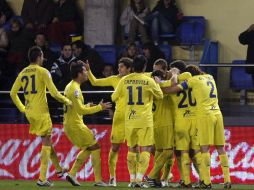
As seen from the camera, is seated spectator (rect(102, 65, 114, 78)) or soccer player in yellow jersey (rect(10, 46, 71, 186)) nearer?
soccer player in yellow jersey (rect(10, 46, 71, 186))

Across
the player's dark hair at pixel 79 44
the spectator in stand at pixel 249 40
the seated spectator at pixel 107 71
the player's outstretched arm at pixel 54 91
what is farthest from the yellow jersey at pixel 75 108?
the spectator in stand at pixel 249 40

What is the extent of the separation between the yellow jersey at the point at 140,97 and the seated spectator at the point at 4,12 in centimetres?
828

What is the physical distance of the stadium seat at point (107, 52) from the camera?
24031mm

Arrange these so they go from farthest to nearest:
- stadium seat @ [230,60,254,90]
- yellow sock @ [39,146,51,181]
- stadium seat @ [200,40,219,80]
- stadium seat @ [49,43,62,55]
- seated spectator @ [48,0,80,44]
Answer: seated spectator @ [48,0,80,44], stadium seat @ [49,43,62,55], stadium seat @ [200,40,219,80], stadium seat @ [230,60,254,90], yellow sock @ [39,146,51,181]

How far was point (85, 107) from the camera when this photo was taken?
734 inches

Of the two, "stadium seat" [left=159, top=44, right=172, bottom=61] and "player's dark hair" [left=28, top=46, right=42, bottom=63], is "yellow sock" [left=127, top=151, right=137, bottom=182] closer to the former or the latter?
"player's dark hair" [left=28, top=46, right=42, bottom=63]

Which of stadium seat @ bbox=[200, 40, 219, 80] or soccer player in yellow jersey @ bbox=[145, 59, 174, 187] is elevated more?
stadium seat @ bbox=[200, 40, 219, 80]

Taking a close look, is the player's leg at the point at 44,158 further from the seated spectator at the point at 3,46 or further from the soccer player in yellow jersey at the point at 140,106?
the seated spectator at the point at 3,46

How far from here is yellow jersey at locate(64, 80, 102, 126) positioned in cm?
1858

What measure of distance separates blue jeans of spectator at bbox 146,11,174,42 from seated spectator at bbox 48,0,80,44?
5.81 feet

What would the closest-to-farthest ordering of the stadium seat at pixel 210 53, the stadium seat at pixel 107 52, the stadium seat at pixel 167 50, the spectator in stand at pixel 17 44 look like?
the stadium seat at pixel 210 53 < the stadium seat at pixel 107 52 < the stadium seat at pixel 167 50 < the spectator in stand at pixel 17 44

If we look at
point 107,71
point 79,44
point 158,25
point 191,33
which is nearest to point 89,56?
point 79,44

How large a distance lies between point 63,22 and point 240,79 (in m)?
4.55

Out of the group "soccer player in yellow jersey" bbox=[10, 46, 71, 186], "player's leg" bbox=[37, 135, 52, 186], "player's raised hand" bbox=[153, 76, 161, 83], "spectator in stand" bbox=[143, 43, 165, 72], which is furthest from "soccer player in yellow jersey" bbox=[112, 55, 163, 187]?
"spectator in stand" bbox=[143, 43, 165, 72]
